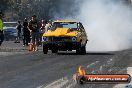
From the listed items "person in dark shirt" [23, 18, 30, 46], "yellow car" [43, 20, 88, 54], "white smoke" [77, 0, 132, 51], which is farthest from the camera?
"person in dark shirt" [23, 18, 30, 46]

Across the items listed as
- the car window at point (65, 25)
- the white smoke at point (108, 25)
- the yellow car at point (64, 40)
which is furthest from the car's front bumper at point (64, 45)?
the white smoke at point (108, 25)

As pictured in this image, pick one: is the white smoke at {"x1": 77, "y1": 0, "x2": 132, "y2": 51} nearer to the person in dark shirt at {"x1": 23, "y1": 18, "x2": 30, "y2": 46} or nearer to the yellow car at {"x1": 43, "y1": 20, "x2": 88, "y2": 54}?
the person in dark shirt at {"x1": 23, "y1": 18, "x2": 30, "y2": 46}

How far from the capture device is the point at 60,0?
72.1m

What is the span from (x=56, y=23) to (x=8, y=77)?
11319 mm

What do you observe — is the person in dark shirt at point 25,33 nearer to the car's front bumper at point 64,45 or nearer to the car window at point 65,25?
the car window at point 65,25

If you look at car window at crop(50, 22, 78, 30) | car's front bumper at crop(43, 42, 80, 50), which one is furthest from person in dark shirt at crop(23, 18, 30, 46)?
car's front bumper at crop(43, 42, 80, 50)

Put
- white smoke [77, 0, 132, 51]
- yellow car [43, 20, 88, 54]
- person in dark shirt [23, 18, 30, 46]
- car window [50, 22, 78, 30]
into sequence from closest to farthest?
yellow car [43, 20, 88, 54] < car window [50, 22, 78, 30] < white smoke [77, 0, 132, 51] < person in dark shirt [23, 18, 30, 46]

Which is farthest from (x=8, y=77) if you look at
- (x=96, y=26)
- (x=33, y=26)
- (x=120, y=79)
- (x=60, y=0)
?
(x=60, y=0)

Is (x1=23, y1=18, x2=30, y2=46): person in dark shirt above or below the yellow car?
above

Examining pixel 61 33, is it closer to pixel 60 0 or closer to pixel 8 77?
pixel 8 77

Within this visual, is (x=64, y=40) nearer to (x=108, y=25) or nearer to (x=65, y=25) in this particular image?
(x=65, y=25)

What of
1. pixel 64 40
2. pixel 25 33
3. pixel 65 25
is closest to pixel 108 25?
pixel 25 33

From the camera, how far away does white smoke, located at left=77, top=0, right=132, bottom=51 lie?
28803 millimetres

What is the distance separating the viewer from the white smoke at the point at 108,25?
28.8 meters
